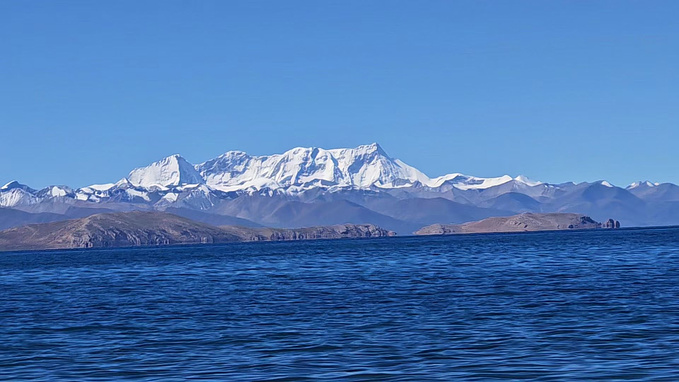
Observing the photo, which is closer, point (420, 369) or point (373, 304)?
point (420, 369)

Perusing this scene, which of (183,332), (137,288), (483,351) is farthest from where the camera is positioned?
(137,288)

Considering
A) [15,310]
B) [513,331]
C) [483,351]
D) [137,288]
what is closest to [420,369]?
[483,351]

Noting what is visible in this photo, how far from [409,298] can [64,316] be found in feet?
77.6

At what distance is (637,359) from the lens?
38.3 meters

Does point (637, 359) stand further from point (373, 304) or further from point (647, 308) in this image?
point (373, 304)

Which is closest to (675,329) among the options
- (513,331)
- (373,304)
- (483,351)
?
(513,331)

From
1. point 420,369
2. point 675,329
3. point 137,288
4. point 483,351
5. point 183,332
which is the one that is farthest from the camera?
point 137,288

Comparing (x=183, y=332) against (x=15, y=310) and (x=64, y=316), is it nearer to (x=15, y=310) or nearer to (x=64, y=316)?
(x=64, y=316)

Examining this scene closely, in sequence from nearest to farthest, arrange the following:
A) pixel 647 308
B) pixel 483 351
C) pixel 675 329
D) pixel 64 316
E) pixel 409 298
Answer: pixel 483 351, pixel 675 329, pixel 647 308, pixel 64 316, pixel 409 298

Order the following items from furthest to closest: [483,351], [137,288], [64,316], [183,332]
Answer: [137,288], [64,316], [183,332], [483,351]

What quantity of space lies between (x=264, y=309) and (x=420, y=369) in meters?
27.5

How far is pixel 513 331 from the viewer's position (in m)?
47.1

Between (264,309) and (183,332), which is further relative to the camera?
(264,309)

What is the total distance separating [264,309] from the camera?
63688 millimetres
